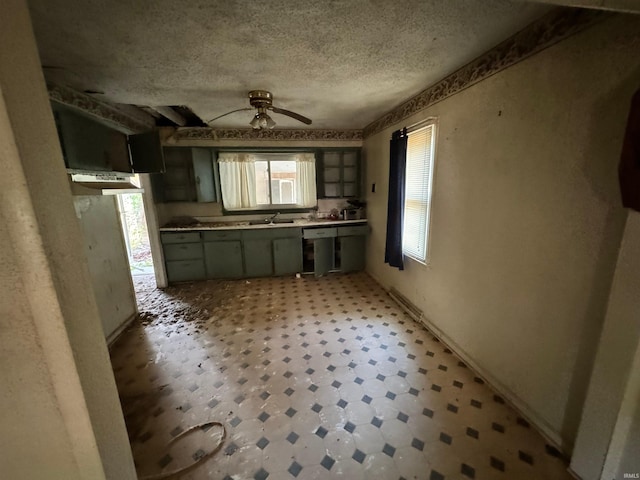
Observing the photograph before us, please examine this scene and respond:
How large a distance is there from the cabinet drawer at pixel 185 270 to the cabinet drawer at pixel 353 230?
7.33ft

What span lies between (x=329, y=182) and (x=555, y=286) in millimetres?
3367

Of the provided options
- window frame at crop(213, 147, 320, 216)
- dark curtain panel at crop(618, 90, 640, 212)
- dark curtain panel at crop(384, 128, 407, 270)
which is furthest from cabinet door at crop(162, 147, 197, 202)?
dark curtain panel at crop(618, 90, 640, 212)

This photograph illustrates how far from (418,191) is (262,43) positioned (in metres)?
1.90

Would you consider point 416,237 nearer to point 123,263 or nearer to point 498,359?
point 498,359

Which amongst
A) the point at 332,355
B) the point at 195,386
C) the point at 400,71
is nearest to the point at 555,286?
the point at 332,355

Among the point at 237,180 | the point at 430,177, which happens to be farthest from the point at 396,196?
the point at 237,180

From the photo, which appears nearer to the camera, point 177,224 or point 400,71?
point 400,71

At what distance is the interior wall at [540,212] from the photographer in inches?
46.3

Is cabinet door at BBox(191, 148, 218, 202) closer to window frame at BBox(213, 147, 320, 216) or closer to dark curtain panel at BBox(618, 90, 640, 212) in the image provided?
window frame at BBox(213, 147, 320, 216)

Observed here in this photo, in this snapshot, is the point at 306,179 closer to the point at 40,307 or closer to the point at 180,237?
the point at 180,237

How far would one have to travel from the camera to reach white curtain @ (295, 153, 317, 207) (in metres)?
4.23

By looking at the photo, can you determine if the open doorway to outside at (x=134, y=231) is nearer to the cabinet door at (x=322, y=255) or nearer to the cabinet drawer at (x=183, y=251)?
the cabinet drawer at (x=183, y=251)

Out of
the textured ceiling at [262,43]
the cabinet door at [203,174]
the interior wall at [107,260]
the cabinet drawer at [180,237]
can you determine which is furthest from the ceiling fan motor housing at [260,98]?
the cabinet drawer at [180,237]

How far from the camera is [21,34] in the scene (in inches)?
21.5
